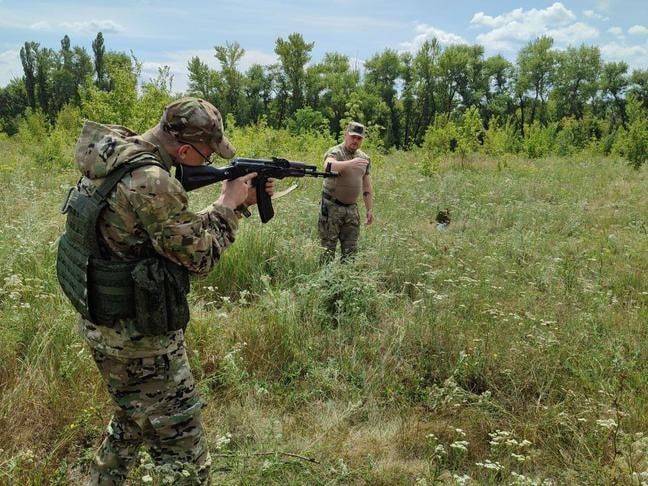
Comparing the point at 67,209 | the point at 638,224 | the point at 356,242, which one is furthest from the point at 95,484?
the point at 638,224

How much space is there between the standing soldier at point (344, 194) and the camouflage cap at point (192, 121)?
3.18 m

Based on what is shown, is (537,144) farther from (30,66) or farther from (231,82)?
(30,66)

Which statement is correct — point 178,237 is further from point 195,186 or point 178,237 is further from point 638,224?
point 638,224

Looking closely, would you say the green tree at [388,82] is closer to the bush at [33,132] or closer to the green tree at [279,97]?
the green tree at [279,97]

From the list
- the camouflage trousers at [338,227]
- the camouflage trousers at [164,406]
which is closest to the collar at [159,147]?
the camouflage trousers at [164,406]

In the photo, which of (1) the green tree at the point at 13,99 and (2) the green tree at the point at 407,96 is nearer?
(2) the green tree at the point at 407,96

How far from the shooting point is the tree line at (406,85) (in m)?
42.2

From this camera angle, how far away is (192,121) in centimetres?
182

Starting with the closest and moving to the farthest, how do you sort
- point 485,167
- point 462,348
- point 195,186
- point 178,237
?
point 178,237, point 195,186, point 462,348, point 485,167

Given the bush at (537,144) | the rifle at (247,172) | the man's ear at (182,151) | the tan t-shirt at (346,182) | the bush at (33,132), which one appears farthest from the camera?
the bush at (537,144)

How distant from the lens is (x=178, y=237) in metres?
1.68

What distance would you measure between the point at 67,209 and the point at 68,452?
1.45m

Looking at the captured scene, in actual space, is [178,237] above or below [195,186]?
below

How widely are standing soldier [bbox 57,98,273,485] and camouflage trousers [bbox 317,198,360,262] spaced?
3206mm
